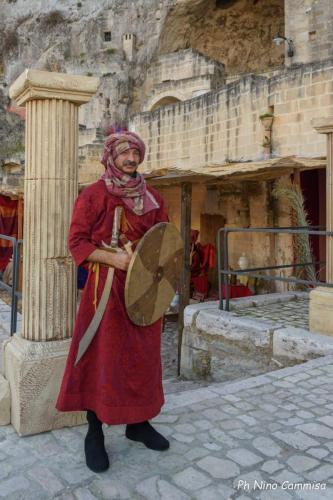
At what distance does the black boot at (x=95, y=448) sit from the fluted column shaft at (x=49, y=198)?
657mm

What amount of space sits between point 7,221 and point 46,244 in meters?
8.45

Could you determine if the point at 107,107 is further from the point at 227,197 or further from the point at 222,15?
the point at 227,197

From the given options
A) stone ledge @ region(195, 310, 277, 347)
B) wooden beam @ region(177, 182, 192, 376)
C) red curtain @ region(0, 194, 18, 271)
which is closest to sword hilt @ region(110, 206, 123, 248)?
stone ledge @ region(195, 310, 277, 347)

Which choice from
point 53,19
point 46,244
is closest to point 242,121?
point 46,244

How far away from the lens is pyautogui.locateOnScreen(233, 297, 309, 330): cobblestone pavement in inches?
222

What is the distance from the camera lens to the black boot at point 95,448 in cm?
234

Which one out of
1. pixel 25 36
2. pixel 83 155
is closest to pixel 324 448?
pixel 83 155

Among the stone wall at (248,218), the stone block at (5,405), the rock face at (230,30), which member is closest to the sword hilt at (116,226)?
the stone block at (5,405)

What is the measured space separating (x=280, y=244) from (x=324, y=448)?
7.44m

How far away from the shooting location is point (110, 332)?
2383 mm

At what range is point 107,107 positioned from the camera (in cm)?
2617

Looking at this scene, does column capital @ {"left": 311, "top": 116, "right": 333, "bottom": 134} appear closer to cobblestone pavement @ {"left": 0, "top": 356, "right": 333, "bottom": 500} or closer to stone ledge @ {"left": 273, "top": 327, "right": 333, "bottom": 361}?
stone ledge @ {"left": 273, "top": 327, "right": 333, "bottom": 361}

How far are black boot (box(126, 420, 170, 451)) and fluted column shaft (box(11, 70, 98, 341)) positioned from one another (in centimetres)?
76

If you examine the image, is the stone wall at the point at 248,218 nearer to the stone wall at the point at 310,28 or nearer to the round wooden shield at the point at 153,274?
the round wooden shield at the point at 153,274
